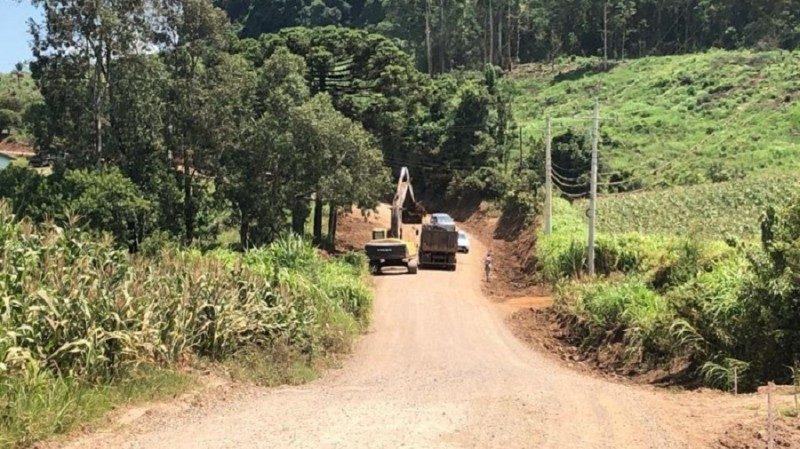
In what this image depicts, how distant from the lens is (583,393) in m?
12.1

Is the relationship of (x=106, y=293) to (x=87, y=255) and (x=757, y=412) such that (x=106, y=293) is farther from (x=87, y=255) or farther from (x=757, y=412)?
(x=757, y=412)

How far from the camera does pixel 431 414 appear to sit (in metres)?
9.91

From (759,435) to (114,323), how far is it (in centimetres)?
896

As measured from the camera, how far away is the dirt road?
860 centimetres

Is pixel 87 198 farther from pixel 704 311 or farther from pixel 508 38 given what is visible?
pixel 508 38

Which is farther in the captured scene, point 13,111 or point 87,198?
point 13,111

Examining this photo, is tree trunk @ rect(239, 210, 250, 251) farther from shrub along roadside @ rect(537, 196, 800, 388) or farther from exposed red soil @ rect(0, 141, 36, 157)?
exposed red soil @ rect(0, 141, 36, 157)

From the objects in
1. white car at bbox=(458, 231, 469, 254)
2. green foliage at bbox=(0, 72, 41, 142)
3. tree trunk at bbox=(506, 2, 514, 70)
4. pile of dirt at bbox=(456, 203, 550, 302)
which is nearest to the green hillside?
tree trunk at bbox=(506, 2, 514, 70)

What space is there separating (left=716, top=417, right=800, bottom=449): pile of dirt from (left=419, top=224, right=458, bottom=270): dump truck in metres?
26.6

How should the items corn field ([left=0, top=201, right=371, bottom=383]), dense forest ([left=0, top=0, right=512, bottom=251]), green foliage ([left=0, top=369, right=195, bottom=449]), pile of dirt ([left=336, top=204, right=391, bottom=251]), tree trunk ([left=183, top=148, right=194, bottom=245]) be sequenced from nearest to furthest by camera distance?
green foliage ([left=0, top=369, right=195, bottom=449]), corn field ([left=0, top=201, right=371, bottom=383]), dense forest ([left=0, top=0, right=512, bottom=251]), tree trunk ([left=183, top=148, right=194, bottom=245]), pile of dirt ([left=336, top=204, right=391, bottom=251])

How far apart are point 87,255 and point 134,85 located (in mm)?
21767

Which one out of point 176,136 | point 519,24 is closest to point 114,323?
point 176,136

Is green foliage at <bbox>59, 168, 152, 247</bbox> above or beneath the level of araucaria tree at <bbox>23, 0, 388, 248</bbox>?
beneath

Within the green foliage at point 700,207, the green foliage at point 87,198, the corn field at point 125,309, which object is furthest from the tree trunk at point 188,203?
the green foliage at point 700,207
